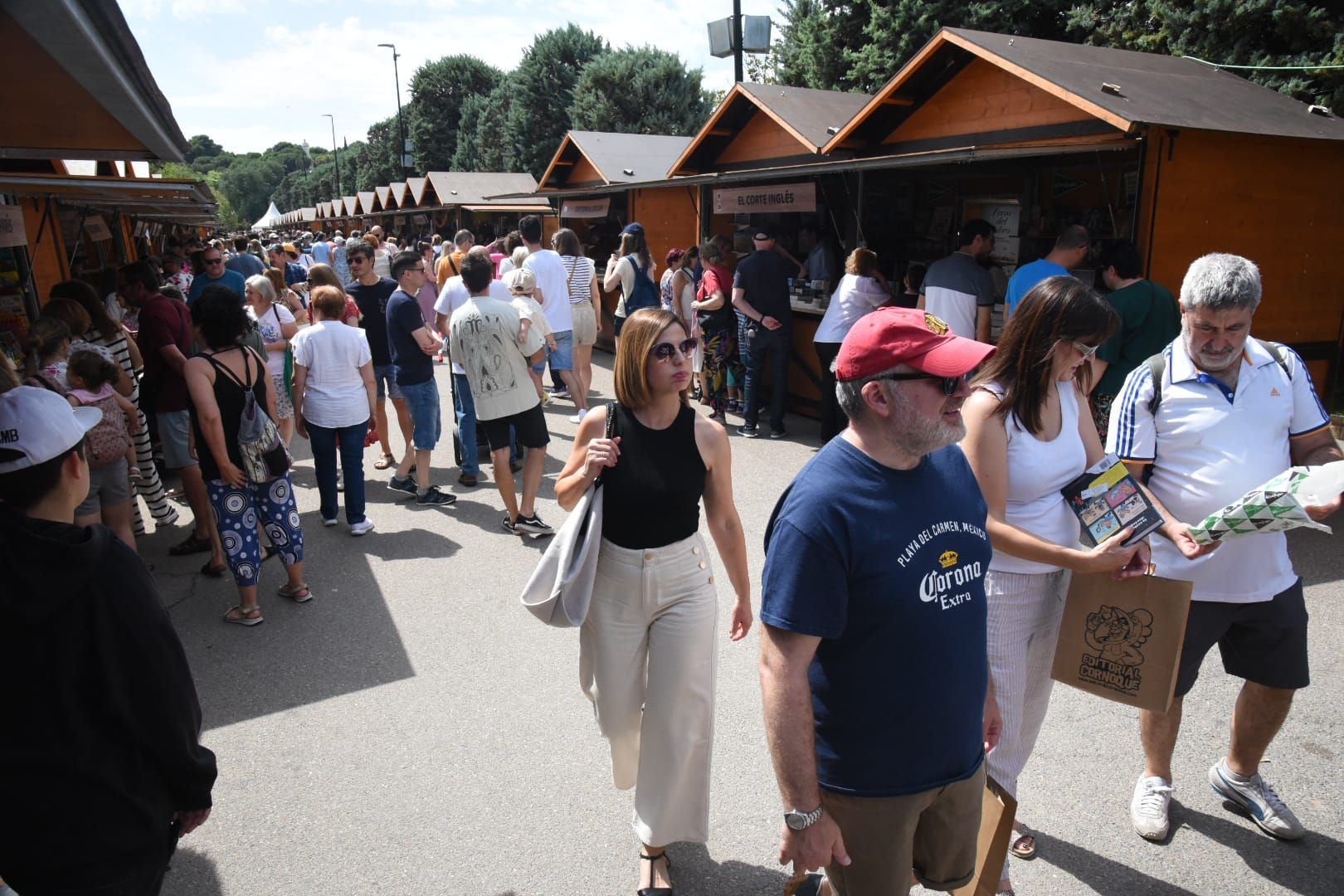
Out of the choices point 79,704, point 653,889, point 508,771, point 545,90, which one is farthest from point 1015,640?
point 545,90

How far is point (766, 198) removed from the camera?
11281 millimetres

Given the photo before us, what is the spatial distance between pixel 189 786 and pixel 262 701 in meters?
2.28

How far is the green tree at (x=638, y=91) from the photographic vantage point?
109 feet

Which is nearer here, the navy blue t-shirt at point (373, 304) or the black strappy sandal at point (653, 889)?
the black strappy sandal at point (653, 889)

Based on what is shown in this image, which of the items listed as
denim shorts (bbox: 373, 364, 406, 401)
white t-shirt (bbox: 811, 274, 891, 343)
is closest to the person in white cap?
denim shorts (bbox: 373, 364, 406, 401)

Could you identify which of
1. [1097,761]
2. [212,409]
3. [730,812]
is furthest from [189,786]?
[1097,761]

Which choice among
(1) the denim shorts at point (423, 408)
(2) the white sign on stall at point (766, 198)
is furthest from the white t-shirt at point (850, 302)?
(1) the denim shorts at point (423, 408)

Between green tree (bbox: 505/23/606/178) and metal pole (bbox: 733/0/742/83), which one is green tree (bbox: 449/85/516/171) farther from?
metal pole (bbox: 733/0/742/83)

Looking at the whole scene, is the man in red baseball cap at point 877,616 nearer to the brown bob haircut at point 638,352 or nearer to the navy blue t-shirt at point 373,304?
the brown bob haircut at point 638,352

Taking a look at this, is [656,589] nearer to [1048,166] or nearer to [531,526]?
[531,526]

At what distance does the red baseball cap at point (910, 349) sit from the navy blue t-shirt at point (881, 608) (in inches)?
7.7

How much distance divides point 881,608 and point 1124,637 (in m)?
1.17

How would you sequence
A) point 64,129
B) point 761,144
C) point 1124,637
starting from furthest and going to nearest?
point 761,144, point 64,129, point 1124,637

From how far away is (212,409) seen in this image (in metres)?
4.46
